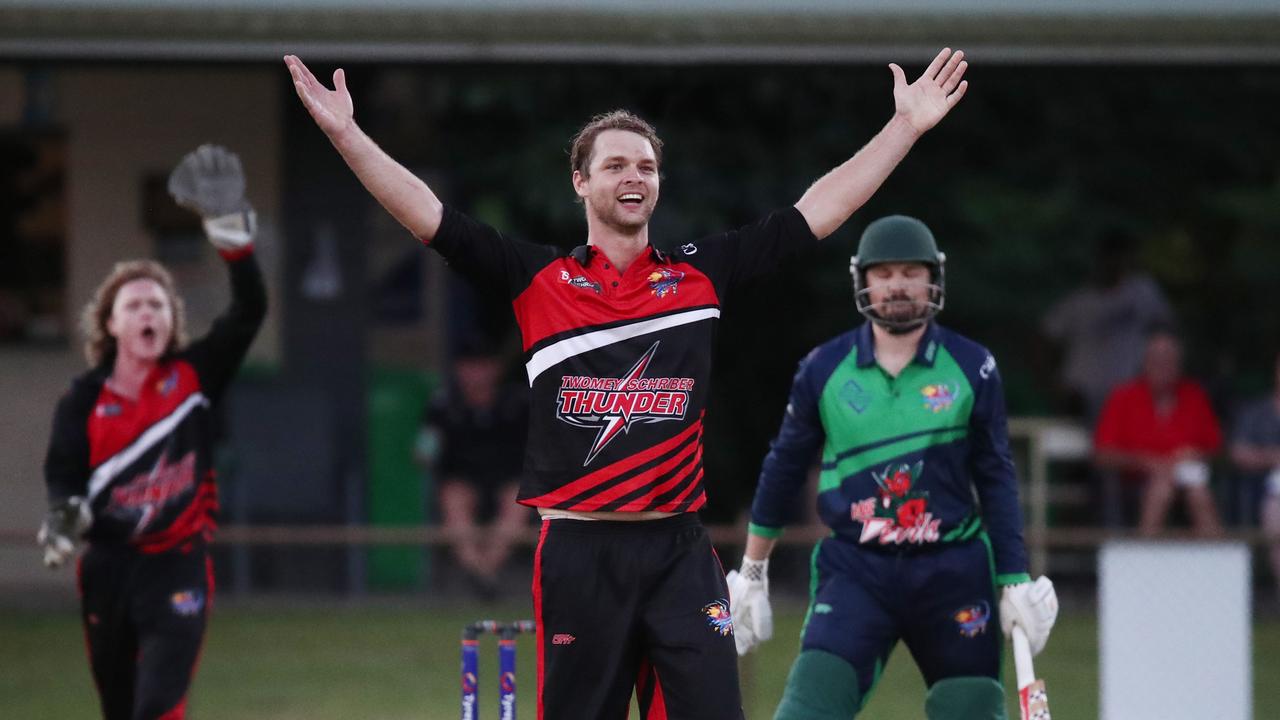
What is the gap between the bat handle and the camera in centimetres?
534

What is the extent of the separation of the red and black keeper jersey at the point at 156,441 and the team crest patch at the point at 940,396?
2.29 metres

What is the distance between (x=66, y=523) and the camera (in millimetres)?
6301

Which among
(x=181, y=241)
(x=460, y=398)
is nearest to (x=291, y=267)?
(x=181, y=241)

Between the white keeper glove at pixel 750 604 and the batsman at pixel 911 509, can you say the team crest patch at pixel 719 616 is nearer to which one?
the batsman at pixel 911 509

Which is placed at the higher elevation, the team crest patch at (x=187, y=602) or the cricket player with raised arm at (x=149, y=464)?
the cricket player with raised arm at (x=149, y=464)

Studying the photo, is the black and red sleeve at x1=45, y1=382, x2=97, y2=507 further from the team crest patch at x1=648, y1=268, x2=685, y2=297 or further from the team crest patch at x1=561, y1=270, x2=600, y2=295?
the team crest patch at x1=648, y1=268, x2=685, y2=297

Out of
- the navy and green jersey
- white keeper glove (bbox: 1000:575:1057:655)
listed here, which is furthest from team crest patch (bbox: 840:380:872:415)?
white keeper glove (bbox: 1000:575:1057:655)

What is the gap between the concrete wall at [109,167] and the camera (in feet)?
42.7

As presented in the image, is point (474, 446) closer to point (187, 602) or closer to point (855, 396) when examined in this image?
point (187, 602)

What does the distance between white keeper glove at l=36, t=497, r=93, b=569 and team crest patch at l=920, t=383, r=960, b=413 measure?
106 inches

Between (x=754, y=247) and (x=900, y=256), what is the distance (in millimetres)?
979

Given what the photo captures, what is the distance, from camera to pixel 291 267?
13.1 metres

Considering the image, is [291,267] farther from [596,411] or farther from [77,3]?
[596,411]

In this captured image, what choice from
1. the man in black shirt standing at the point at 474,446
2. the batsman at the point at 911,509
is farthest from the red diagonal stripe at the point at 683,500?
the man in black shirt standing at the point at 474,446
